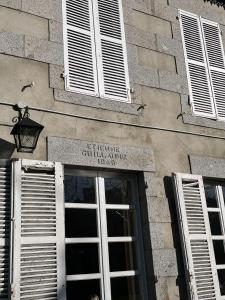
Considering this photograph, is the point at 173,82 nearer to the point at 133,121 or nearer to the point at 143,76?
the point at 143,76

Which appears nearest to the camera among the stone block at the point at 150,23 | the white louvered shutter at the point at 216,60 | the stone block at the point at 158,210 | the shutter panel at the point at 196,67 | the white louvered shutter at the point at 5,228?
the white louvered shutter at the point at 5,228

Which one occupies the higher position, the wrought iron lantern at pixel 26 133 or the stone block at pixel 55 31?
the stone block at pixel 55 31

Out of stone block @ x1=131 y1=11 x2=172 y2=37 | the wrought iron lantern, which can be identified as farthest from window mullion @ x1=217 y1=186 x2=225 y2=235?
the wrought iron lantern

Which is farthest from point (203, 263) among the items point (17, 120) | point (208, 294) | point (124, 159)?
point (17, 120)

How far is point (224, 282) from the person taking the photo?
18.4ft

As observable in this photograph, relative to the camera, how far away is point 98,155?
5117 mm

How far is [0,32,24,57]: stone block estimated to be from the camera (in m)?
4.93

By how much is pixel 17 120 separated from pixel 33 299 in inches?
76.6

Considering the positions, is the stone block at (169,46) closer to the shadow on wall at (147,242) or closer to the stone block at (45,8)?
the stone block at (45,8)

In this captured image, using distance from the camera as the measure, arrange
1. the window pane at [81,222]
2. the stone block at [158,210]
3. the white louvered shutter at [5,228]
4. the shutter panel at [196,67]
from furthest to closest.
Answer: the shutter panel at [196,67]
the stone block at [158,210]
the window pane at [81,222]
the white louvered shutter at [5,228]

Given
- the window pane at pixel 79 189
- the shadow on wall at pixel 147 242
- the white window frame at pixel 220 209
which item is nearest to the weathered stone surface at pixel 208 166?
the white window frame at pixel 220 209

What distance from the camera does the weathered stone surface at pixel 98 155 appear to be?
4.84 m

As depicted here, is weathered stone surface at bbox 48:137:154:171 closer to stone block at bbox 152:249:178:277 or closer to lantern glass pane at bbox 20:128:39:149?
lantern glass pane at bbox 20:128:39:149

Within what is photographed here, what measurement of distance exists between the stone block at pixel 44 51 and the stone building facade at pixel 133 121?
14 millimetres
